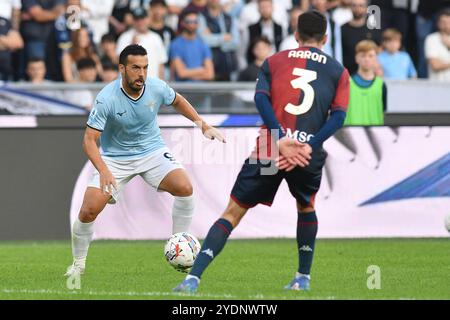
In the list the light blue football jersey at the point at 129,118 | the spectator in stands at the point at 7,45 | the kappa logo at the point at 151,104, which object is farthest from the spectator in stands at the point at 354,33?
the kappa logo at the point at 151,104

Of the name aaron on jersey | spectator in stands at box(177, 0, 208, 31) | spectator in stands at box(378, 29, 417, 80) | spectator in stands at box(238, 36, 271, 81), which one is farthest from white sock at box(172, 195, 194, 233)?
spectator in stands at box(378, 29, 417, 80)

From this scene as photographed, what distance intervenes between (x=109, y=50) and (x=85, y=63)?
1.59 feet

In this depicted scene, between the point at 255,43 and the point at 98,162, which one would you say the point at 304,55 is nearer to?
the point at 98,162

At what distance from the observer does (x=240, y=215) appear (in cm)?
925

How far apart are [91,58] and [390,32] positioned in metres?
4.37

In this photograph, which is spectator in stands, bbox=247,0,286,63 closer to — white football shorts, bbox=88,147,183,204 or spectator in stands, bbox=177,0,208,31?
spectator in stands, bbox=177,0,208,31

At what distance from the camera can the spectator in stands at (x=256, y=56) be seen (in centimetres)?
1725

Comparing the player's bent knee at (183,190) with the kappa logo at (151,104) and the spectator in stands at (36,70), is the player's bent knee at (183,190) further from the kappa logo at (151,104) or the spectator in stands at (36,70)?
the spectator in stands at (36,70)

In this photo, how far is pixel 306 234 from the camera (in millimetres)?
9492

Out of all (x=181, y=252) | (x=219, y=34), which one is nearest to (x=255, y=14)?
(x=219, y=34)

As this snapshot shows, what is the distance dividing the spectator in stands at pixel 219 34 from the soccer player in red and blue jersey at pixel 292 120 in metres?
8.83

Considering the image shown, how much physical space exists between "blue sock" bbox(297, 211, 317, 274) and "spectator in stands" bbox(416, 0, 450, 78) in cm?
921

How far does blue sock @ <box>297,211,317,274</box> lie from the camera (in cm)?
948

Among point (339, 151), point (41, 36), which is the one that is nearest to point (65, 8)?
point (41, 36)
